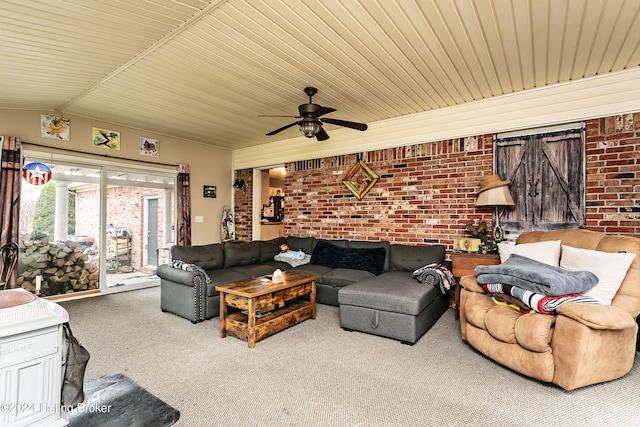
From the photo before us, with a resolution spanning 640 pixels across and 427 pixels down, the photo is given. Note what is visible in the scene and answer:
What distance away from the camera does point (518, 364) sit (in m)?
2.33

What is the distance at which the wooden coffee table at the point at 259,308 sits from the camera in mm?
2916

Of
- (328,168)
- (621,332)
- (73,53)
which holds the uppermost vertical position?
(73,53)

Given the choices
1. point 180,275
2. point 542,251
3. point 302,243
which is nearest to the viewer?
point 542,251

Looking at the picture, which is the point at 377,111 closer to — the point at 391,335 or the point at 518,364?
the point at 391,335

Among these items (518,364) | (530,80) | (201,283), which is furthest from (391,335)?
(530,80)

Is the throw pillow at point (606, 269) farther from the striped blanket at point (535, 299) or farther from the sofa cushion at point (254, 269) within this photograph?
the sofa cushion at point (254, 269)

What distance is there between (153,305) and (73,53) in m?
3.07

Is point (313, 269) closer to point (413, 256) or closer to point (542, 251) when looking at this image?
point (413, 256)

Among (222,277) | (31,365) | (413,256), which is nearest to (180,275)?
(222,277)

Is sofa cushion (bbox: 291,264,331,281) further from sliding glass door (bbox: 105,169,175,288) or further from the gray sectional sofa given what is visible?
sliding glass door (bbox: 105,169,175,288)

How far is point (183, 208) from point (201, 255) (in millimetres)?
1987

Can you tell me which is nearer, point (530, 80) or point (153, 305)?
point (530, 80)

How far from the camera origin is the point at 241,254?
4.65 meters

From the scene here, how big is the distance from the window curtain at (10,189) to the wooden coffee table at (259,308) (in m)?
3.01
